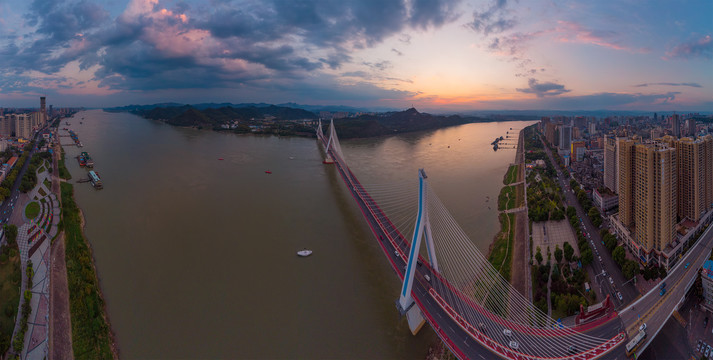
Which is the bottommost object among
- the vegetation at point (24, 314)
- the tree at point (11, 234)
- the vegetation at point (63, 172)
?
the vegetation at point (24, 314)

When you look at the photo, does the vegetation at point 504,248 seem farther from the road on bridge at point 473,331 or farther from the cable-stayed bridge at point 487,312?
the road on bridge at point 473,331

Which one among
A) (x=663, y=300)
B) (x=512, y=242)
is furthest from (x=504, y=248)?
(x=663, y=300)

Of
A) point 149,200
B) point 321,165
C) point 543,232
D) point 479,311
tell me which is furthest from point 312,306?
point 321,165

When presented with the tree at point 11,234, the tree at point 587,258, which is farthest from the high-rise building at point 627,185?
the tree at point 11,234

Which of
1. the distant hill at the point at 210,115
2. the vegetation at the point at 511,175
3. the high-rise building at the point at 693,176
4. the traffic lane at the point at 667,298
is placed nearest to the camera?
the traffic lane at the point at 667,298

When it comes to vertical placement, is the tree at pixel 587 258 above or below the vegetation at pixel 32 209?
below

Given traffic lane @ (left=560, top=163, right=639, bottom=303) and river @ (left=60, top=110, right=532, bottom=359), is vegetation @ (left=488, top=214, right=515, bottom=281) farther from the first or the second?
traffic lane @ (left=560, top=163, right=639, bottom=303)
